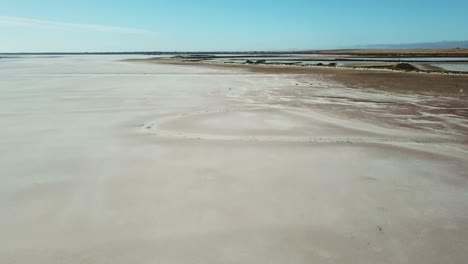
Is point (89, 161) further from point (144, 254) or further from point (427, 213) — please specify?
point (427, 213)

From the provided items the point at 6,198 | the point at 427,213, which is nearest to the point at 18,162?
the point at 6,198

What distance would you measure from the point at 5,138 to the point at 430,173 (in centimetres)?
885

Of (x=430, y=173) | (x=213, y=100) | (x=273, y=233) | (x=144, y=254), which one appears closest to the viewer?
(x=144, y=254)

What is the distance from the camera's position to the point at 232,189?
240 inches

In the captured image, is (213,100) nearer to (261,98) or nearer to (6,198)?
(261,98)

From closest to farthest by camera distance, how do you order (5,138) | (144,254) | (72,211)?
(144,254)
(72,211)
(5,138)

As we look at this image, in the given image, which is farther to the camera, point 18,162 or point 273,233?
point 18,162

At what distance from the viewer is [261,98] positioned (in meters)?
17.0

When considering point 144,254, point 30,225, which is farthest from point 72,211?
point 144,254

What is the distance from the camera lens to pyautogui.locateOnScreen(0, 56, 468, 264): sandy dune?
14.2 ft

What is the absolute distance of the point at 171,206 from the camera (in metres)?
5.41

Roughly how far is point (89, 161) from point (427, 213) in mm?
5610

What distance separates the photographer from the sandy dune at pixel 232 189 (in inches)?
171

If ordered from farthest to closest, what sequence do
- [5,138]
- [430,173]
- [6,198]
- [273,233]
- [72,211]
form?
[5,138]
[430,173]
[6,198]
[72,211]
[273,233]
